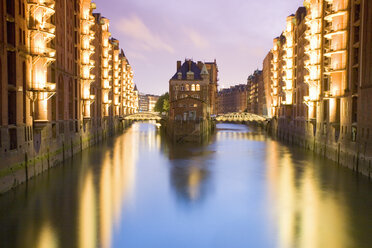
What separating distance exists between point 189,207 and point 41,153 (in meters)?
16.8

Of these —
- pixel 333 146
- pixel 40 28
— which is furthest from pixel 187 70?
pixel 40 28

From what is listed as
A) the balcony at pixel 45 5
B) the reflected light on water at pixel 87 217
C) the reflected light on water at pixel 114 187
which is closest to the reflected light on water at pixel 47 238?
the reflected light on water at pixel 87 217

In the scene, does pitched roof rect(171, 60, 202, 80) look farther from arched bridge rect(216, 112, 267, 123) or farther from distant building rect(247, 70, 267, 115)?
distant building rect(247, 70, 267, 115)

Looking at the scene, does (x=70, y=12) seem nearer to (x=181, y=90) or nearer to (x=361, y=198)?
(x=361, y=198)

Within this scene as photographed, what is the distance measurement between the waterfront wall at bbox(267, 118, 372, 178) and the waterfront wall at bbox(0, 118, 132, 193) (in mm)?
29908

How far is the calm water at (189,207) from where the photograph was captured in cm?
1978

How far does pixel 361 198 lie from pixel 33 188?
26361 mm

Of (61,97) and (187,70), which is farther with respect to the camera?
(187,70)

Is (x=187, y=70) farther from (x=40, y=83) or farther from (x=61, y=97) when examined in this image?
(x=40, y=83)

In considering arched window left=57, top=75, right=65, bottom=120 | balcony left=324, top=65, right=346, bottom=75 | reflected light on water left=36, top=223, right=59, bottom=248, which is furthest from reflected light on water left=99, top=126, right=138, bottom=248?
balcony left=324, top=65, right=346, bottom=75

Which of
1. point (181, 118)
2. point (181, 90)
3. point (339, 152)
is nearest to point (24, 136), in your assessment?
point (339, 152)

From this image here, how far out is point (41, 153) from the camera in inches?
1355

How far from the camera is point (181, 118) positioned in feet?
250

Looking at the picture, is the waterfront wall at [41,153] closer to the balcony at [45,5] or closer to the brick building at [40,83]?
the brick building at [40,83]
